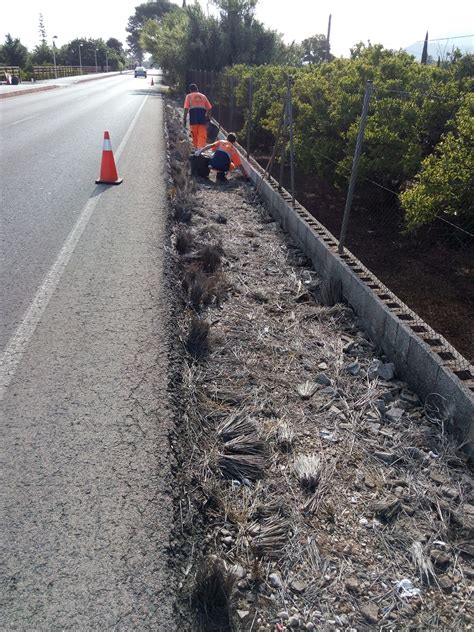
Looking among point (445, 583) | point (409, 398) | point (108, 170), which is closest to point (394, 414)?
point (409, 398)

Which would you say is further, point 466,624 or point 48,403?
point 48,403

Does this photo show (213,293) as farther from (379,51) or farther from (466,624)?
(379,51)

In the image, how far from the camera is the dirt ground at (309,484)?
7.70 ft

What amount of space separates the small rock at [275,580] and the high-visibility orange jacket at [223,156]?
9162mm

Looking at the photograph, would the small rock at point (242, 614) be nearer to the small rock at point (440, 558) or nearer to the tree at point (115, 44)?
the small rock at point (440, 558)

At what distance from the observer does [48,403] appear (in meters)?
3.48

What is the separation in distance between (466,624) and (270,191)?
737 centimetres

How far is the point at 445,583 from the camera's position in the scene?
248 centimetres

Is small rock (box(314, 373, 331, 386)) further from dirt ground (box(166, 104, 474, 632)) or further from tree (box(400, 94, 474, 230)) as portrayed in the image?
tree (box(400, 94, 474, 230))

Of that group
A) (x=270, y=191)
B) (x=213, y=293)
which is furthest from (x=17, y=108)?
(x=213, y=293)

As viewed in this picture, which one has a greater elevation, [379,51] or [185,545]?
[379,51]

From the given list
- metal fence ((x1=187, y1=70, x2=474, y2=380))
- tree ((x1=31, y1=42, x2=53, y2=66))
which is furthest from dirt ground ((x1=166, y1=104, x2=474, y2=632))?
tree ((x1=31, y1=42, x2=53, y2=66))

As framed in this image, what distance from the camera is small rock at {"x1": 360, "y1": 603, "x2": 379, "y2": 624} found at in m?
2.29

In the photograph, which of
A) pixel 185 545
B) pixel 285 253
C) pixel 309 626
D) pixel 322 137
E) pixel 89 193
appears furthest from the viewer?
pixel 89 193
